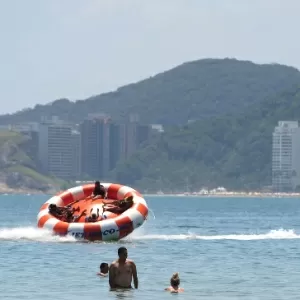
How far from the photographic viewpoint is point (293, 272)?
138 ft

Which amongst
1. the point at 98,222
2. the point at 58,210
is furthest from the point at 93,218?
the point at 58,210

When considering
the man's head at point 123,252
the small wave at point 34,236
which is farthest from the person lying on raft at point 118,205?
the man's head at point 123,252

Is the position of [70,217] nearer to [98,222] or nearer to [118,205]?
[118,205]

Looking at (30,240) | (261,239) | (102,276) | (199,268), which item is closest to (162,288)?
(102,276)

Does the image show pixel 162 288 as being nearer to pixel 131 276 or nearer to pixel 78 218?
pixel 131 276

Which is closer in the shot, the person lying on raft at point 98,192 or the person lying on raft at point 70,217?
the person lying on raft at point 70,217

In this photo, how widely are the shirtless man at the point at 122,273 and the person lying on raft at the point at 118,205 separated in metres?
19.6

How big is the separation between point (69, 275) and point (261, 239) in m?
23.5

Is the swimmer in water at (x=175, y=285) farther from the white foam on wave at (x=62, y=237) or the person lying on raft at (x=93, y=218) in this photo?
the person lying on raft at (x=93, y=218)

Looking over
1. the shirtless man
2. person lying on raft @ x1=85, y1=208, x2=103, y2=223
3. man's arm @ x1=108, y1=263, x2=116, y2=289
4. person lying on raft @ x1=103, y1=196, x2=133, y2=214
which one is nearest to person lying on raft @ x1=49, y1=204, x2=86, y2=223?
person lying on raft @ x1=85, y1=208, x2=103, y2=223

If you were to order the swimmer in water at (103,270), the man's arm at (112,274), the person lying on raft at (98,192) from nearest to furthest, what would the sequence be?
the man's arm at (112,274)
the swimmer in water at (103,270)
the person lying on raft at (98,192)

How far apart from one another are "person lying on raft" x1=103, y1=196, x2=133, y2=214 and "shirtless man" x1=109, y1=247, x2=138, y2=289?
19.6m

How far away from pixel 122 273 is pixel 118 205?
21.2m

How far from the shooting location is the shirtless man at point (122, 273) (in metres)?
32.8
